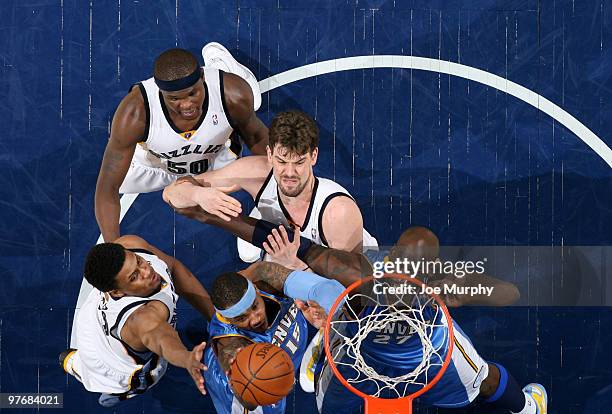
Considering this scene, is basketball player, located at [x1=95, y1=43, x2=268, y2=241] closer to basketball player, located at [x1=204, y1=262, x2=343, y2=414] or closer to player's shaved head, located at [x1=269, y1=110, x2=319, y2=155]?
player's shaved head, located at [x1=269, y1=110, x2=319, y2=155]

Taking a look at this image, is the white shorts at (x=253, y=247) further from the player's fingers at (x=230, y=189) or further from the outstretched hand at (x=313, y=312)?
the outstretched hand at (x=313, y=312)

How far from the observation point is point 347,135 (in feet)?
18.4

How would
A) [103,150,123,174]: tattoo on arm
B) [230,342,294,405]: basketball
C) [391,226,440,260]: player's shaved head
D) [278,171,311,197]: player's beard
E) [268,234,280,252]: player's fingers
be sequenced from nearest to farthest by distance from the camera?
[230,342,294,405]: basketball < [278,171,311,197]: player's beard < [268,234,280,252]: player's fingers < [103,150,123,174]: tattoo on arm < [391,226,440,260]: player's shaved head

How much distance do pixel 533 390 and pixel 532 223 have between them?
118cm

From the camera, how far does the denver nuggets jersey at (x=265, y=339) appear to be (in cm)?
476

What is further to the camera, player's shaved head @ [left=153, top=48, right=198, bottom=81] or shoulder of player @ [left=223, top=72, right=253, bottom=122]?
shoulder of player @ [left=223, top=72, right=253, bottom=122]

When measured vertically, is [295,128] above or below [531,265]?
above

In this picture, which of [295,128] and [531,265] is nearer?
[295,128]

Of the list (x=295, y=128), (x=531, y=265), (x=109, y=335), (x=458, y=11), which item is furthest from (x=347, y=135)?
(x=109, y=335)

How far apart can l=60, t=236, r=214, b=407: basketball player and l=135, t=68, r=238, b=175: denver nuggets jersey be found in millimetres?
691

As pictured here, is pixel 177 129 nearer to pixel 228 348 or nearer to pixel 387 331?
pixel 228 348

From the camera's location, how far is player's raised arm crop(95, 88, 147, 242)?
200 inches

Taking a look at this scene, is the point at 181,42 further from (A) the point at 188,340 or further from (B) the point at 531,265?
(B) the point at 531,265

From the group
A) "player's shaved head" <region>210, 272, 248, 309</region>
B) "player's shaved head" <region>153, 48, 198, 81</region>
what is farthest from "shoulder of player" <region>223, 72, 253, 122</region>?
"player's shaved head" <region>210, 272, 248, 309</region>
